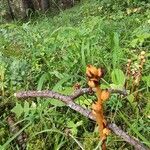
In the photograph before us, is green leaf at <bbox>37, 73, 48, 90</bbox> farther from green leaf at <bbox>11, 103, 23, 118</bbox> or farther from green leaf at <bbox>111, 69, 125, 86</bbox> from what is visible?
green leaf at <bbox>111, 69, 125, 86</bbox>

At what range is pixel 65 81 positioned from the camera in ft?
8.72

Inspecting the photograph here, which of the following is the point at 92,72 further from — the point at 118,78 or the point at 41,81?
the point at 41,81

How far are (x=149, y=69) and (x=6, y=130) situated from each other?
39.6 inches

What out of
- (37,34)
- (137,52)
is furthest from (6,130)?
(37,34)

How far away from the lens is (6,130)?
2395mm

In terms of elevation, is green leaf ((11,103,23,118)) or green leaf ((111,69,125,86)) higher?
green leaf ((111,69,125,86))

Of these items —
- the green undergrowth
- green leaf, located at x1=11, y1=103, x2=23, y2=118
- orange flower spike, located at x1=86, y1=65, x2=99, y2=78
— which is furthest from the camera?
green leaf, located at x1=11, y1=103, x2=23, y2=118

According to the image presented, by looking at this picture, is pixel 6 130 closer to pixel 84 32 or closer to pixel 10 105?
pixel 10 105

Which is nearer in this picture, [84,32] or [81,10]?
[84,32]

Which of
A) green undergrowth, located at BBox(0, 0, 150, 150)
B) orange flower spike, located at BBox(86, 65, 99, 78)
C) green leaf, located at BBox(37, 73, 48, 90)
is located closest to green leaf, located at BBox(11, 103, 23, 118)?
green undergrowth, located at BBox(0, 0, 150, 150)

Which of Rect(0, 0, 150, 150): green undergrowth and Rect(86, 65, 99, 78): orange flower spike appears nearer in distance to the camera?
Rect(86, 65, 99, 78): orange flower spike

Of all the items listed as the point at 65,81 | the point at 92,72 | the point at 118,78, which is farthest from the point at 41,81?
the point at 92,72

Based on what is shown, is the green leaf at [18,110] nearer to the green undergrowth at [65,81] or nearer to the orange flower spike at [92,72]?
the green undergrowth at [65,81]

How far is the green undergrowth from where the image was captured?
2199 millimetres
